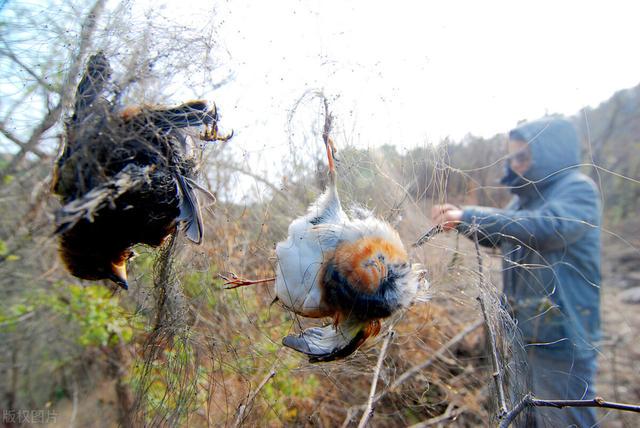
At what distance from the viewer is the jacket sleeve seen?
1.83m

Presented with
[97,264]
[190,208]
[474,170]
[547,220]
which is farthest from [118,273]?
[547,220]

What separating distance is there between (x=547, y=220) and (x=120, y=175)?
2.03 metres

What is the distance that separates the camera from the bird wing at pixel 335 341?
49.9 inches

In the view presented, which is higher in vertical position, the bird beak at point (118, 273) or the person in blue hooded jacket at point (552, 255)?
the bird beak at point (118, 273)

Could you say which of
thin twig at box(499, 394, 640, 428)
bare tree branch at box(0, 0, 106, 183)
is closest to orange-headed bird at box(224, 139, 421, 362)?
thin twig at box(499, 394, 640, 428)

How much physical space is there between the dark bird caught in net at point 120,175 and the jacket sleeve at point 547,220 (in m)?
1.15

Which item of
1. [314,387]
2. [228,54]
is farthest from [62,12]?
[314,387]

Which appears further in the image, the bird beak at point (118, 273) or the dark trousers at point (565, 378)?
the dark trousers at point (565, 378)

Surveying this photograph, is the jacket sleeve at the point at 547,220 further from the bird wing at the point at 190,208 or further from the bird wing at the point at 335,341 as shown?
the bird wing at the point at 190,208

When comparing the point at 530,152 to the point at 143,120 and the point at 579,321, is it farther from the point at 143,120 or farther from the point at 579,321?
the point at 143,120

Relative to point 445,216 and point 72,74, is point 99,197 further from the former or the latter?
point 445,216

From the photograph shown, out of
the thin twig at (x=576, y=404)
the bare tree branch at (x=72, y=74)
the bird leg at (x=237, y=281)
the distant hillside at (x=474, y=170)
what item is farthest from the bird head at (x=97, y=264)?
the thin twig at (x=576, y=404)

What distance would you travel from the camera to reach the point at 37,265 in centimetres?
305

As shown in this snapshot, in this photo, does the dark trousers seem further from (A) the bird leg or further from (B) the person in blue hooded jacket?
(A) the bird leg
